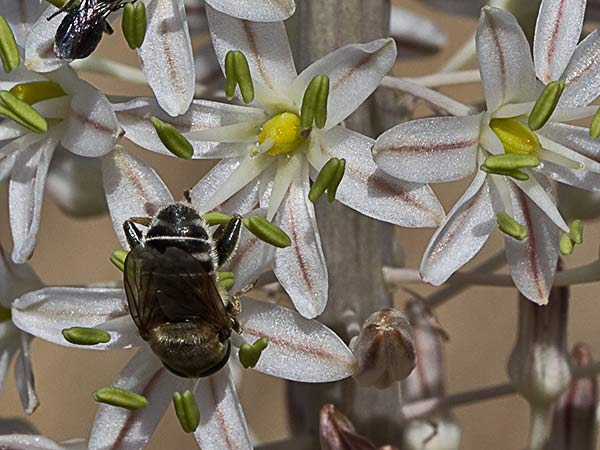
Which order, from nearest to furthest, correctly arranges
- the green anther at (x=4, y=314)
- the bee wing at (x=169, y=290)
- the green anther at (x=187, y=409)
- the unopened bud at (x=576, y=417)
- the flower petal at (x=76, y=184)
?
1. the bee wing at (x=169, y=290)
2. the green anther at (x=187, y=409)
3. the green anther at (x=4, y=314)
4. the unopened bud at (x=576, y=417)
5. the flower petal at (x=76, y=184)

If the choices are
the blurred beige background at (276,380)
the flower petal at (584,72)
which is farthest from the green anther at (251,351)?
the blurred beige background at (276,380)

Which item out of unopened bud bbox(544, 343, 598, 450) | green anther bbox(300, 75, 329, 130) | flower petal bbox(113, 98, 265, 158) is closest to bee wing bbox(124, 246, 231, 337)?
flower petal bbox(113, 98, 265, 158)

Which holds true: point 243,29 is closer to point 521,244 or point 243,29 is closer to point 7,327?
point 521,244

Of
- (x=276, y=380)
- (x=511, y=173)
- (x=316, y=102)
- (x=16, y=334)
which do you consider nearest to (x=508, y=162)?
(x=511, y=173)

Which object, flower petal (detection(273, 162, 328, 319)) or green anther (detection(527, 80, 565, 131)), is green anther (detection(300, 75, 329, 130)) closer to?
flower petal (detection(273, 162, 328, 319))

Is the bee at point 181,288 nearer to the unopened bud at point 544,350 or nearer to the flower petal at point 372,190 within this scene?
the flower petal at point 372,190

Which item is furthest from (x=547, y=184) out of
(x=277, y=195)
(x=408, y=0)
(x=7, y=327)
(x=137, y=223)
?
(x=408, y=0)
